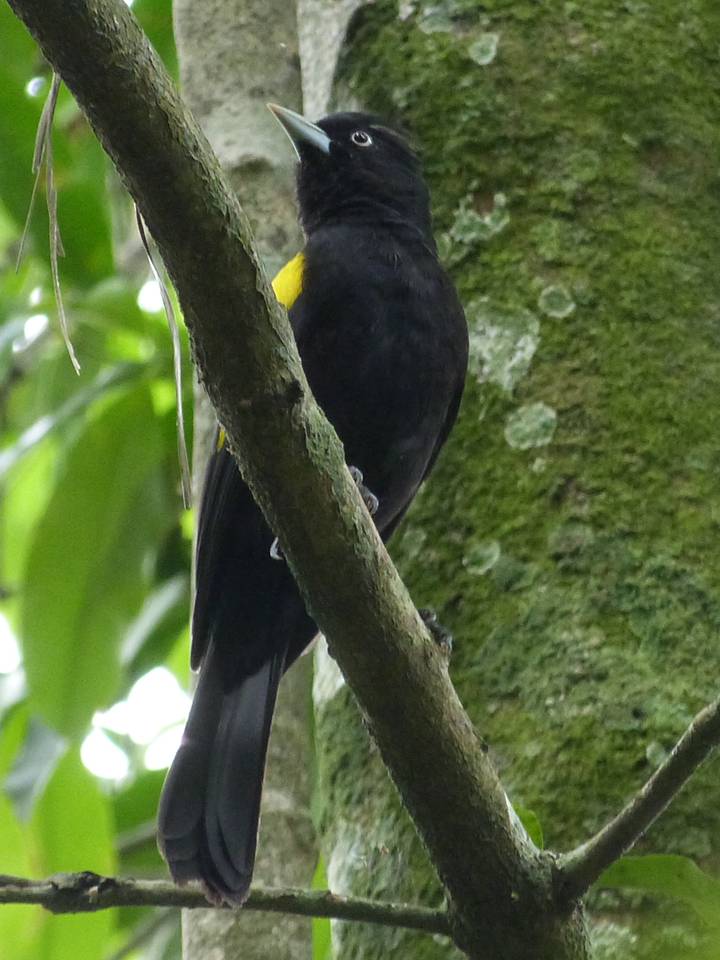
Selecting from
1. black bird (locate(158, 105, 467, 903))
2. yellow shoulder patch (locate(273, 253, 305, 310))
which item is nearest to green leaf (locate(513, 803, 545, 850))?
black bird (locate(158, 105, 467, 903))

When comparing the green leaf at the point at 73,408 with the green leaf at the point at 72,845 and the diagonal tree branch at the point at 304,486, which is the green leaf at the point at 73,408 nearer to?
the green leaf at the point at 72,845

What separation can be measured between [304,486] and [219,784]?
103 cm

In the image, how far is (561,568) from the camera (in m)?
2.23

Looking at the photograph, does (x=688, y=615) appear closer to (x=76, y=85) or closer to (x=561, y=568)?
(x=561, y=568)

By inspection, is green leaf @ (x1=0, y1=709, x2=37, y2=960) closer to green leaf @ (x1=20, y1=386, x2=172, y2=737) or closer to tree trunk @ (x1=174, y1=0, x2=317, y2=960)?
green leaf @ (x1=20, y1=386, x2=172, y2=737)

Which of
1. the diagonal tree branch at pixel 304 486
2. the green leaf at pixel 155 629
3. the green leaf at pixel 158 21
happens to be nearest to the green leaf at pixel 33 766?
the green leaf at pixel 155 629

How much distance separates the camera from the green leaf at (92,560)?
3.14m

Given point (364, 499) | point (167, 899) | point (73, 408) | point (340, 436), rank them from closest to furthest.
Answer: point (167, 899)
point (364, 499)
point (340, 436)
point (73, 408)

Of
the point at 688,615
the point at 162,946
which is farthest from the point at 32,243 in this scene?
the point at 688,615

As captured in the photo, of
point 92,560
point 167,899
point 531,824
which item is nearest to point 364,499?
point 531,824

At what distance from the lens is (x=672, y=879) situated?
164cm

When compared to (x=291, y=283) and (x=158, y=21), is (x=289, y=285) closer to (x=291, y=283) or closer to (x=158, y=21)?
(x=291, y=283)

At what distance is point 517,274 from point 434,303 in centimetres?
18

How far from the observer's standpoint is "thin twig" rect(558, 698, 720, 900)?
1.40 metres
